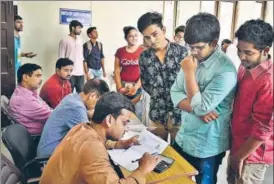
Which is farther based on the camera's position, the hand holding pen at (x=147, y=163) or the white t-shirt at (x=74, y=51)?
the white t-shirt at (x=74, y=51)

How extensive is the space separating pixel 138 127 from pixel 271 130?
0.41 meters

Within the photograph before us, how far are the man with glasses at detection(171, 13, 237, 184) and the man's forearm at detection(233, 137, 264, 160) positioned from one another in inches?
1.9

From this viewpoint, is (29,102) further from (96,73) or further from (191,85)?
(191,85)

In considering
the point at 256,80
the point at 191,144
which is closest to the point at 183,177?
the point at 191,144

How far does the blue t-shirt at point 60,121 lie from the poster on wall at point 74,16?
0.87ft

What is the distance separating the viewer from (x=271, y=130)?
0.68 meters

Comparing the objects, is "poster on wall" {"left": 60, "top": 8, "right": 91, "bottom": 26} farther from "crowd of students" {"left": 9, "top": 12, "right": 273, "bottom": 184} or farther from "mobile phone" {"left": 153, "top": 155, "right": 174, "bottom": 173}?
"mobile phone" {"left": 153, "top": 155, "right": 174, "bottom": 173}

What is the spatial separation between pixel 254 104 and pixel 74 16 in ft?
1.86

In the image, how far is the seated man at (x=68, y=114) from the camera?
3.10 feet

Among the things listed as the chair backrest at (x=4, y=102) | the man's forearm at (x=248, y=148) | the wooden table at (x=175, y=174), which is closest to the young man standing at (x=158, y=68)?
the wooden table at (x=175, y=174)

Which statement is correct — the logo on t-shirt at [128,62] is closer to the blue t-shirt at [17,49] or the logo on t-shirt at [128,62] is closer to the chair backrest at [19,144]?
the blue t-shirt at [17,49]

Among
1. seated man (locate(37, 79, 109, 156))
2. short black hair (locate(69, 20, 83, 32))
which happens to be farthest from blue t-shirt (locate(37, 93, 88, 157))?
short black hair (locate(69, 20, 83, 32))

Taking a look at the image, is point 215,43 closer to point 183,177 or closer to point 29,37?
point 183,177

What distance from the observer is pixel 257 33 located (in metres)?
0.68
